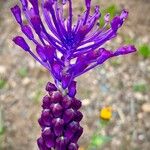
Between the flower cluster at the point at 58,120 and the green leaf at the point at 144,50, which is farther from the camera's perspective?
the green leaf at the point at 144,50

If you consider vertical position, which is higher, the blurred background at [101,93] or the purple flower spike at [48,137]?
the purple flower spike at [48,137]

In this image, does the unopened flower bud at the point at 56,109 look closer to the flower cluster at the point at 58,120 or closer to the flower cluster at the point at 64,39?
the flower cluster at the point at 58,120

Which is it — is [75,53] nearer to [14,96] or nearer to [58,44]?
[58,44]

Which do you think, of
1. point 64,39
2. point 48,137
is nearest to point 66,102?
point 48,137

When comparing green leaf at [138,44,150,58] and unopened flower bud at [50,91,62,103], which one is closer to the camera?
unopened flower bud at [50,91,62,103]

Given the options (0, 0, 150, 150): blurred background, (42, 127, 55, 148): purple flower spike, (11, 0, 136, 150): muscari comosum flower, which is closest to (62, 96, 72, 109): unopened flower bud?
(11, 0, 136, 150): muscari comosum flower

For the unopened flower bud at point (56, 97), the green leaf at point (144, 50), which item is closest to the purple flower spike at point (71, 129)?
the unopened flower bud at point (56, 97)

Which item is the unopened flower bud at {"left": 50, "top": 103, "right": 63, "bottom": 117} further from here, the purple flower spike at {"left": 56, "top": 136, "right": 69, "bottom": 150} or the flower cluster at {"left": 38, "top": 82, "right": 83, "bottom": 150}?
the purple flower spike at {"left": 56, "top": 136, "right": 69, "bottom": 150}

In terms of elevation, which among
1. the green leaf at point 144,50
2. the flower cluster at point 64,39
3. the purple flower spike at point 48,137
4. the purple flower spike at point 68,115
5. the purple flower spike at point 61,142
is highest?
the flower cluster at point 64,39
